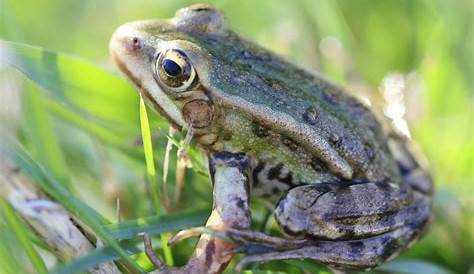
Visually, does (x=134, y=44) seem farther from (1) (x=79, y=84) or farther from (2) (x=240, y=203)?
(2) (x=240, y=203)

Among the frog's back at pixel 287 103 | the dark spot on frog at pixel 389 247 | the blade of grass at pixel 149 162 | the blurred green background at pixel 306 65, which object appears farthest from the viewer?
the blurred green background at pixel 306 65

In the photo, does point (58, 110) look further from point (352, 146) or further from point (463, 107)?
point (463, 107)

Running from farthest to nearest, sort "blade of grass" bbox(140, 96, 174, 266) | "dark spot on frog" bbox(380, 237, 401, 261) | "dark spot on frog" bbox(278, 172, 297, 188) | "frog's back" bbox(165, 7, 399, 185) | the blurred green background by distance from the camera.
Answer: the blurred green background < "dark spot on frog" bbox(278, 172, 297, 188) < "frog's back" bbox(165, 7, 399, 185) < "dark spot on frog" bbox(380, 237, 401, 261) < "blade of grass" bbox(140, 96, 174, 266)

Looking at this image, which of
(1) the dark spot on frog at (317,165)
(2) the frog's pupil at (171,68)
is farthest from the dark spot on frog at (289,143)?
(2) the frog's pupil at (171,68)

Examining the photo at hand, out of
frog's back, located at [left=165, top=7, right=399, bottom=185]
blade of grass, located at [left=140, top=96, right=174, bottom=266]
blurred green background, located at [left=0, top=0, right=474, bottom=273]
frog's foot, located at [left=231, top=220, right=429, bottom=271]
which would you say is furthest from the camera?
blurred green background, located at [left=0, top=0, right=474, bottom=273]

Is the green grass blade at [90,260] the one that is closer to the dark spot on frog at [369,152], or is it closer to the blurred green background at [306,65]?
the blurred green background at [306,65]

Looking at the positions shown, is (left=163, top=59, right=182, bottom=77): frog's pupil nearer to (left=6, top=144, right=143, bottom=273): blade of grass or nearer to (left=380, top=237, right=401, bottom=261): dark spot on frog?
(left=6, top=144, right=143, bottom=273): blade of grass

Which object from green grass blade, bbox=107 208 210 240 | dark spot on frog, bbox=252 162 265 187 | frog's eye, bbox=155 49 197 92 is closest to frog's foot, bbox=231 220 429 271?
green grass blade, bbox=107 208 210 240
